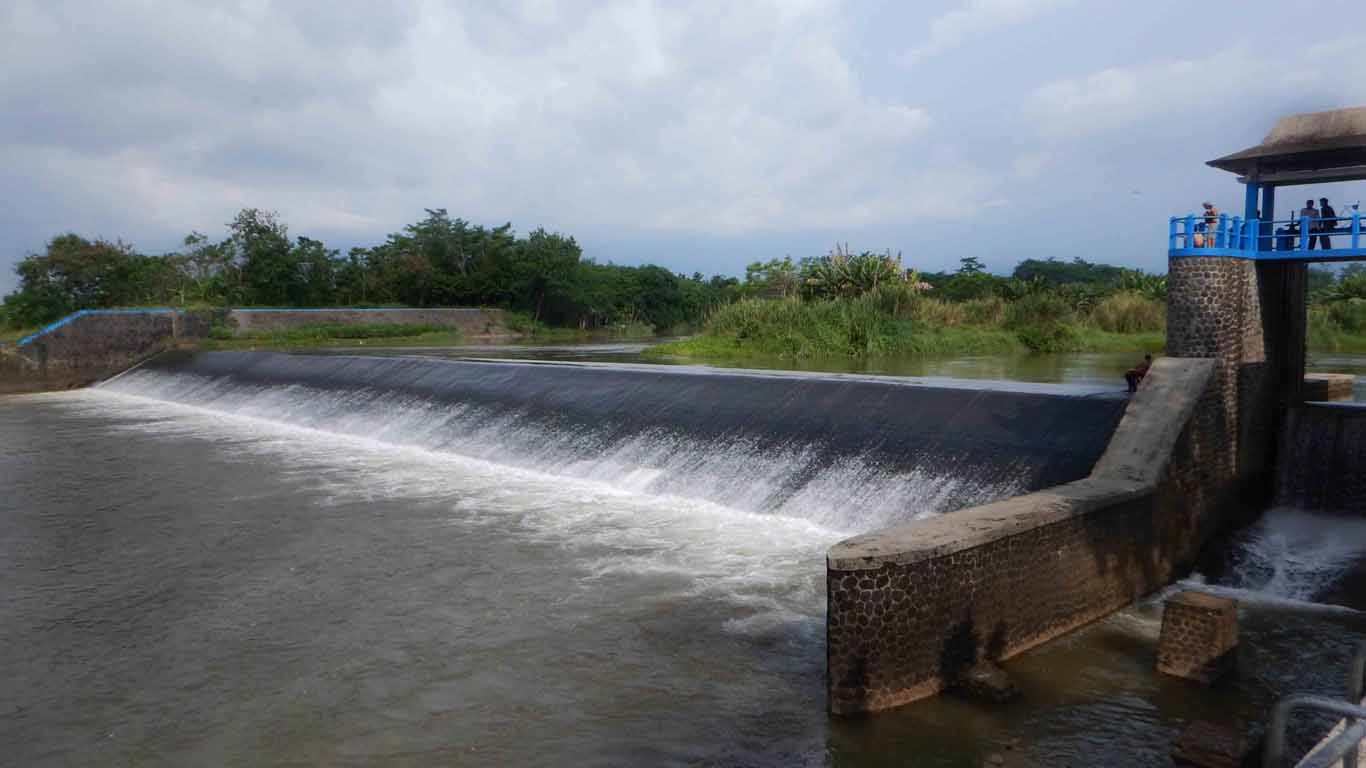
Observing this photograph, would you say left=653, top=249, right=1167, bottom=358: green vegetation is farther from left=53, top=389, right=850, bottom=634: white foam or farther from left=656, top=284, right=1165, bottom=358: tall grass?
left=53, top=389, right=850, bottom=634: white foam

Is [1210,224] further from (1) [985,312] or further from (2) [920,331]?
(1) [985,312]

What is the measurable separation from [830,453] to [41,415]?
19.6 meters

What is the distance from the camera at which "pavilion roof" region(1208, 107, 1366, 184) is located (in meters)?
10.2

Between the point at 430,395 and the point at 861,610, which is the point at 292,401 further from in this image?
the point at 861,610

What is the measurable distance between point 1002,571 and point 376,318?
4056 centimetres

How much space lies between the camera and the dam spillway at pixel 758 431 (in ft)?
31.4

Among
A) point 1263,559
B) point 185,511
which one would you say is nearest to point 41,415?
point 185,511

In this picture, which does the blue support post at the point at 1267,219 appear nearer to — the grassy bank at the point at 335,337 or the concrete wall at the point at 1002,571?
the concrete wall at the point at 1002,571

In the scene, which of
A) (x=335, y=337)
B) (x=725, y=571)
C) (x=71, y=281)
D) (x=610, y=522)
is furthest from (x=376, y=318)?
(x=725, y=571)

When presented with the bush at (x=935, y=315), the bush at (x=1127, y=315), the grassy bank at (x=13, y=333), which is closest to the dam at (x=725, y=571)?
the bush at (x=935, y=315)

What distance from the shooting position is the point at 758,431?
11930 mm

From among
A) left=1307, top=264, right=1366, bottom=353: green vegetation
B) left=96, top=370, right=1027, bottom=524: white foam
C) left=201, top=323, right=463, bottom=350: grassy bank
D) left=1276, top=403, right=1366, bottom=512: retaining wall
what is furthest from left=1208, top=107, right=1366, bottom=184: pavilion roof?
left=201, top=323, right=463, bottom=350: grassy bank

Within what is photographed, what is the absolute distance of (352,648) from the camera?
687cm

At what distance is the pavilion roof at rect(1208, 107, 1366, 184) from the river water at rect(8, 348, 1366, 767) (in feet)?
13.4
